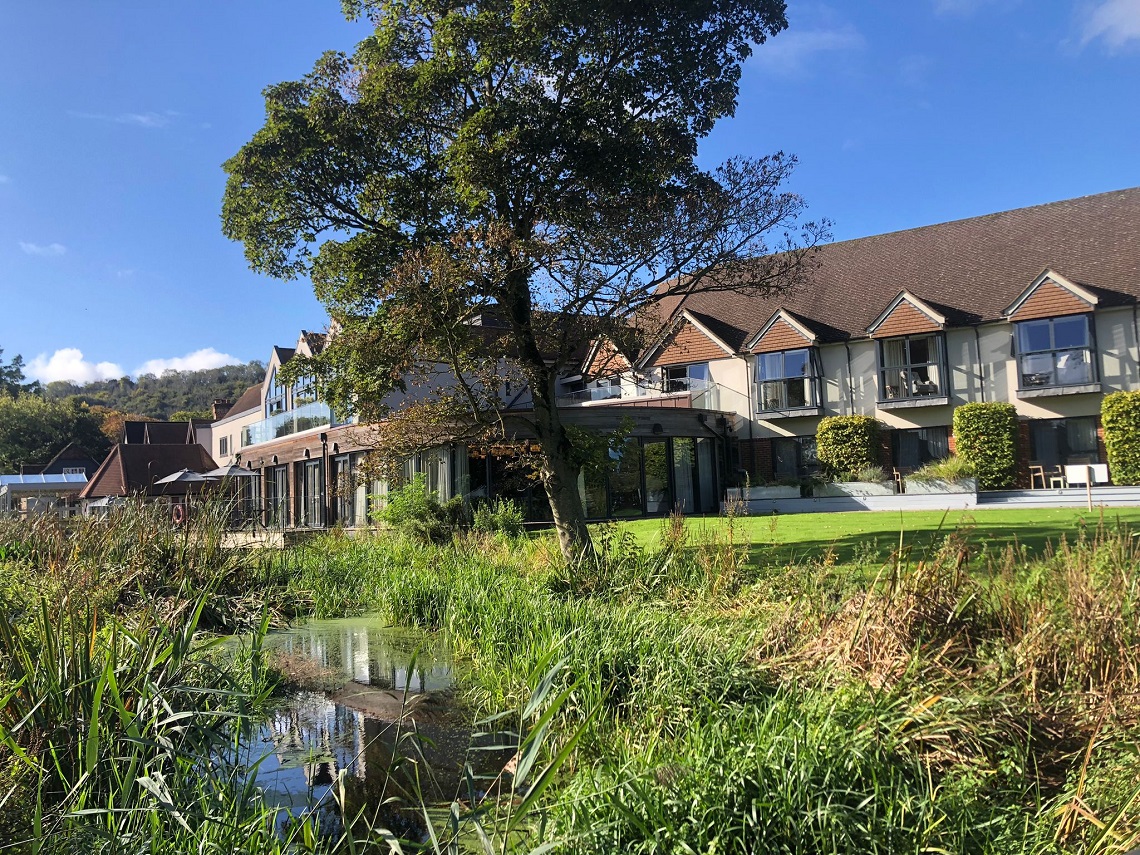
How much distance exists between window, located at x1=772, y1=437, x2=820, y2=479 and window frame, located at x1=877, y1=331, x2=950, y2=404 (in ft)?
8.82

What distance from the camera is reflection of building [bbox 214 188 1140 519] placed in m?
22.3

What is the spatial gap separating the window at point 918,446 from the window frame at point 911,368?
106 cm

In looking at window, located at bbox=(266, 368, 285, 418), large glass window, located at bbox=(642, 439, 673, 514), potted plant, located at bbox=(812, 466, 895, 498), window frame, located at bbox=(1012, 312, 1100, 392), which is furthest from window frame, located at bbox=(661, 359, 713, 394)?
window, located at bbox=(266, 368, 285, 418)

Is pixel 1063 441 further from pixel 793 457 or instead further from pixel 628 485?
pixel 628 485

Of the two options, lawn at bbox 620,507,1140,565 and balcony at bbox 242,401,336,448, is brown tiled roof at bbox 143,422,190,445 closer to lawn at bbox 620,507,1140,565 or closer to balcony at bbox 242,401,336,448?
balcony at bbox 242,401,336,448

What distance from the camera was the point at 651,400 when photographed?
25859 mm

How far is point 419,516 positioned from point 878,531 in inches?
315

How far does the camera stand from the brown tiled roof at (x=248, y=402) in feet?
129

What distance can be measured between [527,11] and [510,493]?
12.7m

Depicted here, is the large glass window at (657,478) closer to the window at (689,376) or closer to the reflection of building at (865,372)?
the reflection of building at (865,372)

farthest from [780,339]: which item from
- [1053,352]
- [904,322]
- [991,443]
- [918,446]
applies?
[1053,352]

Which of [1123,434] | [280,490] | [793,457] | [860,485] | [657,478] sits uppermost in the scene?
[1123,434]

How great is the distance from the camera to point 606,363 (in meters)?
11.0

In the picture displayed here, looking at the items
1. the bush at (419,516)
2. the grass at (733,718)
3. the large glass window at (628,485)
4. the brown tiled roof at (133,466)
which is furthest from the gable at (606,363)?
the brown tiled roof at (133,466)
